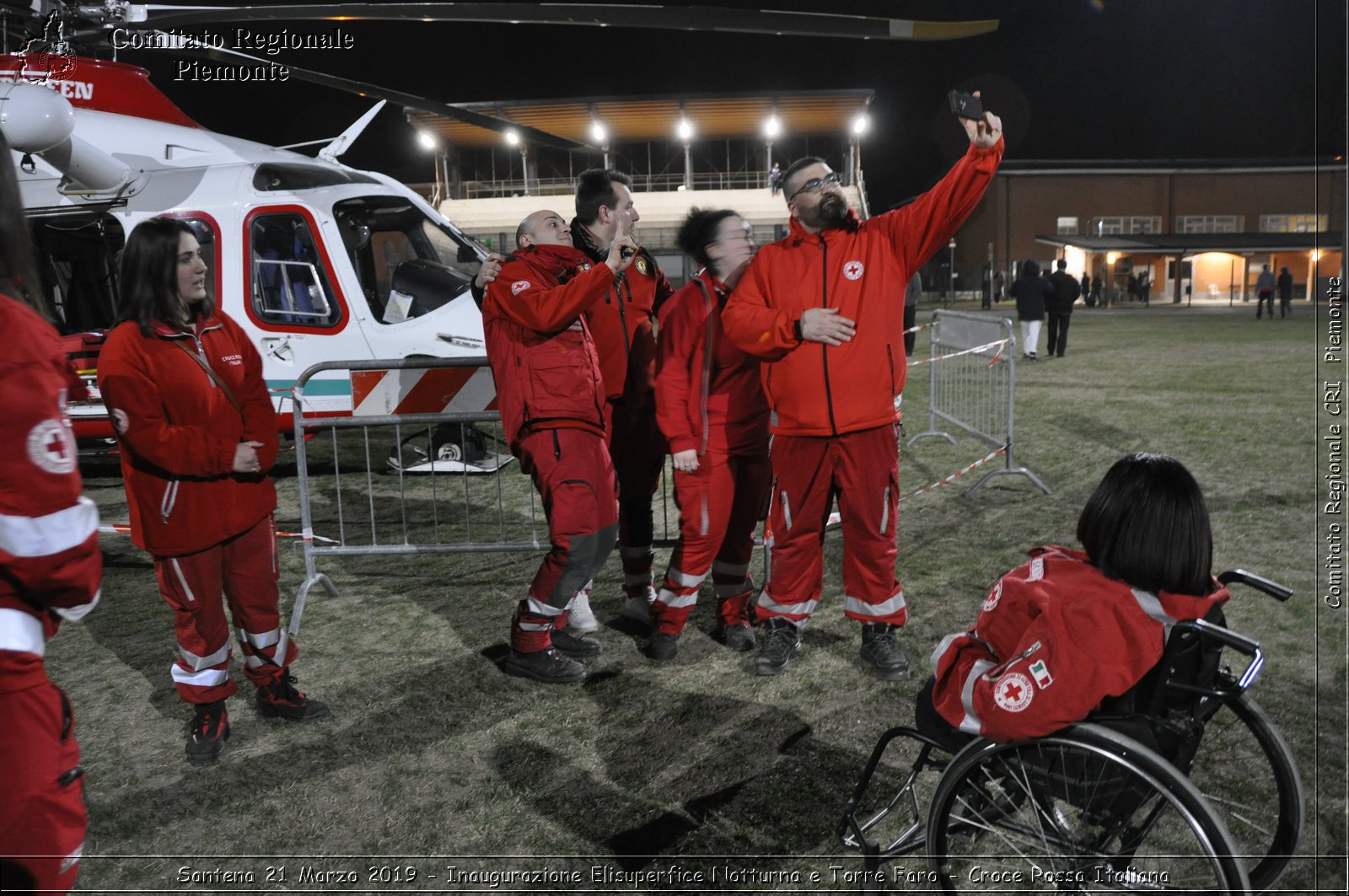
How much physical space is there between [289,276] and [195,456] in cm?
568

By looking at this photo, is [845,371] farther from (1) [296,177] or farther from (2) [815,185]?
(1) [296,177]

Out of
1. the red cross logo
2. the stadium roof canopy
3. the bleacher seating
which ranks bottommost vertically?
the red cross logo

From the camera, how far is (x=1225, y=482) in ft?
23.4

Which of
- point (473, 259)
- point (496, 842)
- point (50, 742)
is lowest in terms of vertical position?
point (496, 842)

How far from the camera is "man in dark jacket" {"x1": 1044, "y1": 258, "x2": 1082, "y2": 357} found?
17.4m

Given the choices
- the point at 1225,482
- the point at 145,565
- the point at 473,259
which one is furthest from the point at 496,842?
the point at 473,259

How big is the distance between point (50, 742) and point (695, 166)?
Answer: 4276 cm

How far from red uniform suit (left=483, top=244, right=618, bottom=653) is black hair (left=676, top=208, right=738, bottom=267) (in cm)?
64

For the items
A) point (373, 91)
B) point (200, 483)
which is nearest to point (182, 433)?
point (200, 483)

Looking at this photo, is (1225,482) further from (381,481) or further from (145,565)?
(145,565)

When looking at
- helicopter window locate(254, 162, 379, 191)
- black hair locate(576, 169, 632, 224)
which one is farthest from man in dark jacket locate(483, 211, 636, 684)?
helicopter window locate(254, 162, 379, 191)

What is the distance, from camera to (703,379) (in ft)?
13.5

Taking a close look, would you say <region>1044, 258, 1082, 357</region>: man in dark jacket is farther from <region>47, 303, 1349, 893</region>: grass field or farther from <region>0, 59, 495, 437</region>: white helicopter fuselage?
<region>0, 59, 495, 437</region>: white helicopter fuselage

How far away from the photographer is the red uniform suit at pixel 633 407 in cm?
454
